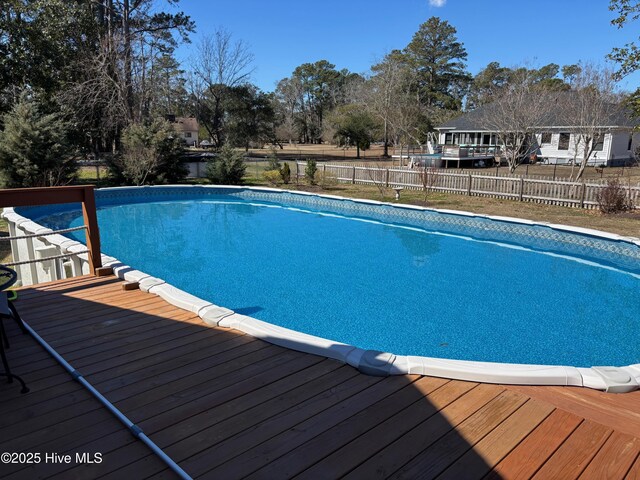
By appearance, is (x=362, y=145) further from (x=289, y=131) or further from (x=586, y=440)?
(x=586, y=440)

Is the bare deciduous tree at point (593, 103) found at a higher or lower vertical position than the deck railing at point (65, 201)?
higher

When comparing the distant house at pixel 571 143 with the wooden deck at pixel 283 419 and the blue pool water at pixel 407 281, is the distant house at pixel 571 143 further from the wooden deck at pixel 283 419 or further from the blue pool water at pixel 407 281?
the wooden deck at pixel 283 419

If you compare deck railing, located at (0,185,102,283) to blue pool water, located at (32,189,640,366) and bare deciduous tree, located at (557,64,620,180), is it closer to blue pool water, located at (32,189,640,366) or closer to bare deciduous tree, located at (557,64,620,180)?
blue pool water, located at (32,189,640,366)

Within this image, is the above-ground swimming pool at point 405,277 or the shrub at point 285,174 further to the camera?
the shrub at point 285,174

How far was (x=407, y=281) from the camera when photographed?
27.9 feet

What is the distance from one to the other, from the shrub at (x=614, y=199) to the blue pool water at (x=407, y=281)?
3.14 metres

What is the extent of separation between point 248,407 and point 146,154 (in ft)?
57.3

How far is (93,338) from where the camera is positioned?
3.96m

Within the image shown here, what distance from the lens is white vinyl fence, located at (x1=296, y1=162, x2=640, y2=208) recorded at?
542 inches

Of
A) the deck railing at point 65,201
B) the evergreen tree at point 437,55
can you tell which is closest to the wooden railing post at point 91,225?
the deck railing at point 65,201

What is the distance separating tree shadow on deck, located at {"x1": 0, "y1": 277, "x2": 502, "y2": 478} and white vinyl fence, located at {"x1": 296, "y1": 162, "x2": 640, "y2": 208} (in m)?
12.7

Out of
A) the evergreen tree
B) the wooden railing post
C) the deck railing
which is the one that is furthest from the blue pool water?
the evergreen tree

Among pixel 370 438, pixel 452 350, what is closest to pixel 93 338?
pixel 370 438

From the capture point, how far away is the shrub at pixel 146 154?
1828 cm
